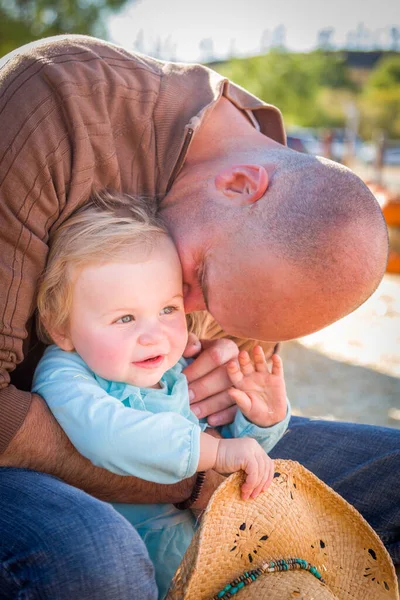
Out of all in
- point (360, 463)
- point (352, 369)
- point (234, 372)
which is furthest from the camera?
point (352, 369)

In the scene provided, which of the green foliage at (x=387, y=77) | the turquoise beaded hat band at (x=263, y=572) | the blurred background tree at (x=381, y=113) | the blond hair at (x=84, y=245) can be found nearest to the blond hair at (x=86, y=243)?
the blond hair at (x=84, y=245)

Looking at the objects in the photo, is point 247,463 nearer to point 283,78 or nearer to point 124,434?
point 124,434

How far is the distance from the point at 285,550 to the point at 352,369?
3.18m

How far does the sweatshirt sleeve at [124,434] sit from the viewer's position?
1564 mm

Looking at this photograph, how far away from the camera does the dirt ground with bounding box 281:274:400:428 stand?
400cm

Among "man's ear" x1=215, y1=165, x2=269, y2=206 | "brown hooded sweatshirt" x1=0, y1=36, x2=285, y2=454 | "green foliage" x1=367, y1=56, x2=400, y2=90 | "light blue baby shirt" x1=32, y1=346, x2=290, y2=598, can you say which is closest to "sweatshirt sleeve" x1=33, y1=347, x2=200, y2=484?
"light blue baby shirt" x1=32, y1=346, x2=290, y2=598

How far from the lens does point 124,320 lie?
5.66 ft

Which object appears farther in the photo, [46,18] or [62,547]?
[46,18]

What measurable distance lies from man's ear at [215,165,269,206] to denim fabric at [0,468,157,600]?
0.88m

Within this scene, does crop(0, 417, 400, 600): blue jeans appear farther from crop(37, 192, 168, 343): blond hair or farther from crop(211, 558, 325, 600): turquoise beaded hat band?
crop(37, 192, 168, 343): blond hair

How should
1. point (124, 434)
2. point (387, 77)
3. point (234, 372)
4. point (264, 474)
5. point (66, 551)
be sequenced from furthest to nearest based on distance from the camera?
point (387, 77)
point (234, 372)
point (264, 474)
point (124, 434)
point (66, 551)

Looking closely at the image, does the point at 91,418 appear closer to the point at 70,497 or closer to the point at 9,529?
the point at 70,497

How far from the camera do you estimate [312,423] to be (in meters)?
2.36

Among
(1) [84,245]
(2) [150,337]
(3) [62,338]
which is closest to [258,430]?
(2) [150,337]
